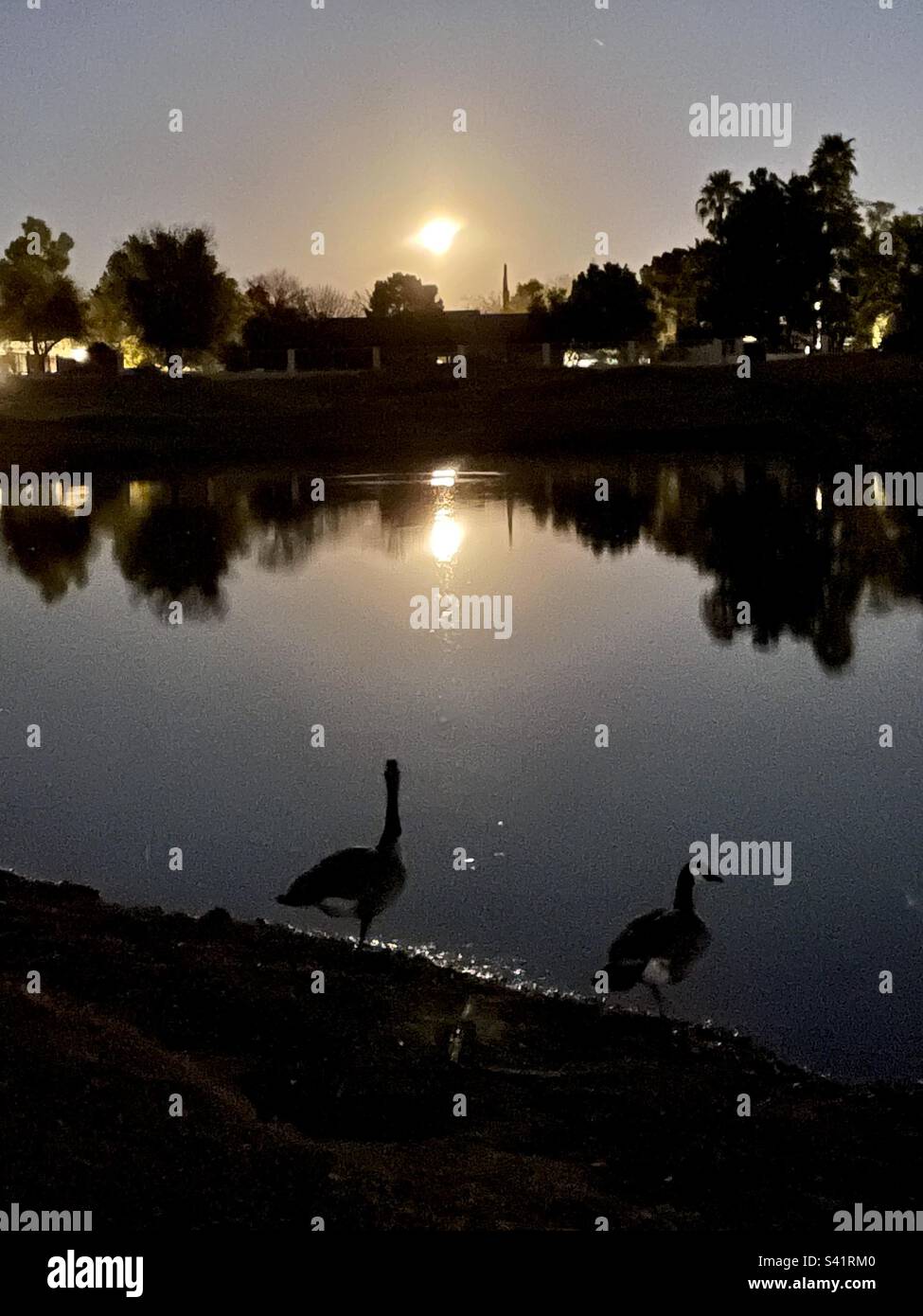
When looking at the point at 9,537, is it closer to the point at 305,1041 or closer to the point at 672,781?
the point at 672,781

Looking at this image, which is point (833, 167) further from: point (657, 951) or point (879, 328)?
point (657, 951)

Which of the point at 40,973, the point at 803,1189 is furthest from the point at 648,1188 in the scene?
the point at 40,973

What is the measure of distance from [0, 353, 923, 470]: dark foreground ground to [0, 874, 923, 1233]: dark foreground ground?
50.0 m

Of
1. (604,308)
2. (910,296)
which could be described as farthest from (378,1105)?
(604,308)

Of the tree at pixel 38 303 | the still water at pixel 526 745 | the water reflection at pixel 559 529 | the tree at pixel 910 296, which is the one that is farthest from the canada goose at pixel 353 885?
the tree at pixel 38 303

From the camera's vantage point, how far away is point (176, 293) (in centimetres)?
9600

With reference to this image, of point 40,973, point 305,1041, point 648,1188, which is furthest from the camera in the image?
point 40,973

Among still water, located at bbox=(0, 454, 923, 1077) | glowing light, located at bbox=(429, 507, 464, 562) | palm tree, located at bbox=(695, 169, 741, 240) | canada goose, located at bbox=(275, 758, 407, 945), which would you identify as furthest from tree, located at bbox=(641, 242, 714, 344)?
canada goose, located at bbox=(275, 758, 407, 945)

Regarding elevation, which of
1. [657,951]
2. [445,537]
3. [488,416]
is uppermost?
[488,416]

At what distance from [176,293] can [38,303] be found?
83.3 ft

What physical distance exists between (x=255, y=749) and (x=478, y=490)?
29.9m

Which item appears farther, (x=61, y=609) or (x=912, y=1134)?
(x=61, y=609)

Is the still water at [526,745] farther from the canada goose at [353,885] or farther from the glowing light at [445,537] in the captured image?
the glowing light at [445,537]
